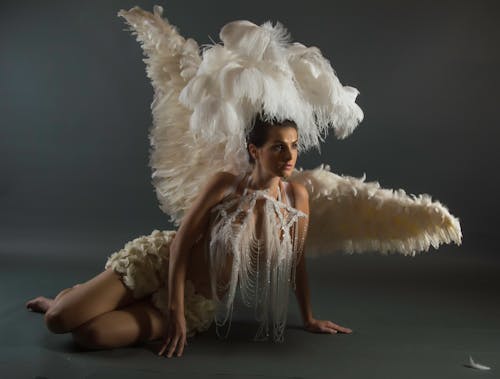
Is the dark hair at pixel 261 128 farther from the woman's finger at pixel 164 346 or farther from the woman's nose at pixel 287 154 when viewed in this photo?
the woman's finger at pixel 164 346

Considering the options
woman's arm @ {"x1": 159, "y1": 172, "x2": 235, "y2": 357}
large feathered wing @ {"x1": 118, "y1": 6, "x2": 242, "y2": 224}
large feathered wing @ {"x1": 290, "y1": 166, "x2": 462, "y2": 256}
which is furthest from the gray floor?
large feathered wing @ {"x1": 118, "y1": 6, "x2": 242, "y2": 224}

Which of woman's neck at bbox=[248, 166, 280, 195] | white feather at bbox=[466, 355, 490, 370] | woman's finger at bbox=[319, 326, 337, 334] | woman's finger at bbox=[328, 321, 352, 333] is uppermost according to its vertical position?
woman's neck at bbox=[248, 166, 280, 195]

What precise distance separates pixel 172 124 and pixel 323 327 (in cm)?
109

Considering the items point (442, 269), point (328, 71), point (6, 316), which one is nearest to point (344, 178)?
point (328, 71)

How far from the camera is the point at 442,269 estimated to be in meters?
3.95

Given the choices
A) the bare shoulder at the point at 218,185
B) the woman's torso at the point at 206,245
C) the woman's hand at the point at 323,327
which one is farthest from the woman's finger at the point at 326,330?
the bare shoulder at the point at 218,185

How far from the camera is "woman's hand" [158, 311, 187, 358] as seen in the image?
257cm

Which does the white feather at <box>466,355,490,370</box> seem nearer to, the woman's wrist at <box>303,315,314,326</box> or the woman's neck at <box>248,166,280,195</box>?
the woman's wrist at <box>303,315,314,326</box>

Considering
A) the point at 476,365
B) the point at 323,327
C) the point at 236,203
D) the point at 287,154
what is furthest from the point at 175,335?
the point at 476,365

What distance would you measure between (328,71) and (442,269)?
1819 mm

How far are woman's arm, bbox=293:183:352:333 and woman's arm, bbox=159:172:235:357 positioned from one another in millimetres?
308

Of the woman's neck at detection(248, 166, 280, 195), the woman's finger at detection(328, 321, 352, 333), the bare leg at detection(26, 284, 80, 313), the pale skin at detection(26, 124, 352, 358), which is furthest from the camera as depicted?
the bare leg at detection(26, 284, 80, 313)

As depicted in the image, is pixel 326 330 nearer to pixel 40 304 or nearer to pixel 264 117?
pixel 264 117

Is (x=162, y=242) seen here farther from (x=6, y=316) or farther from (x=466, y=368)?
(x=466, y=368)
